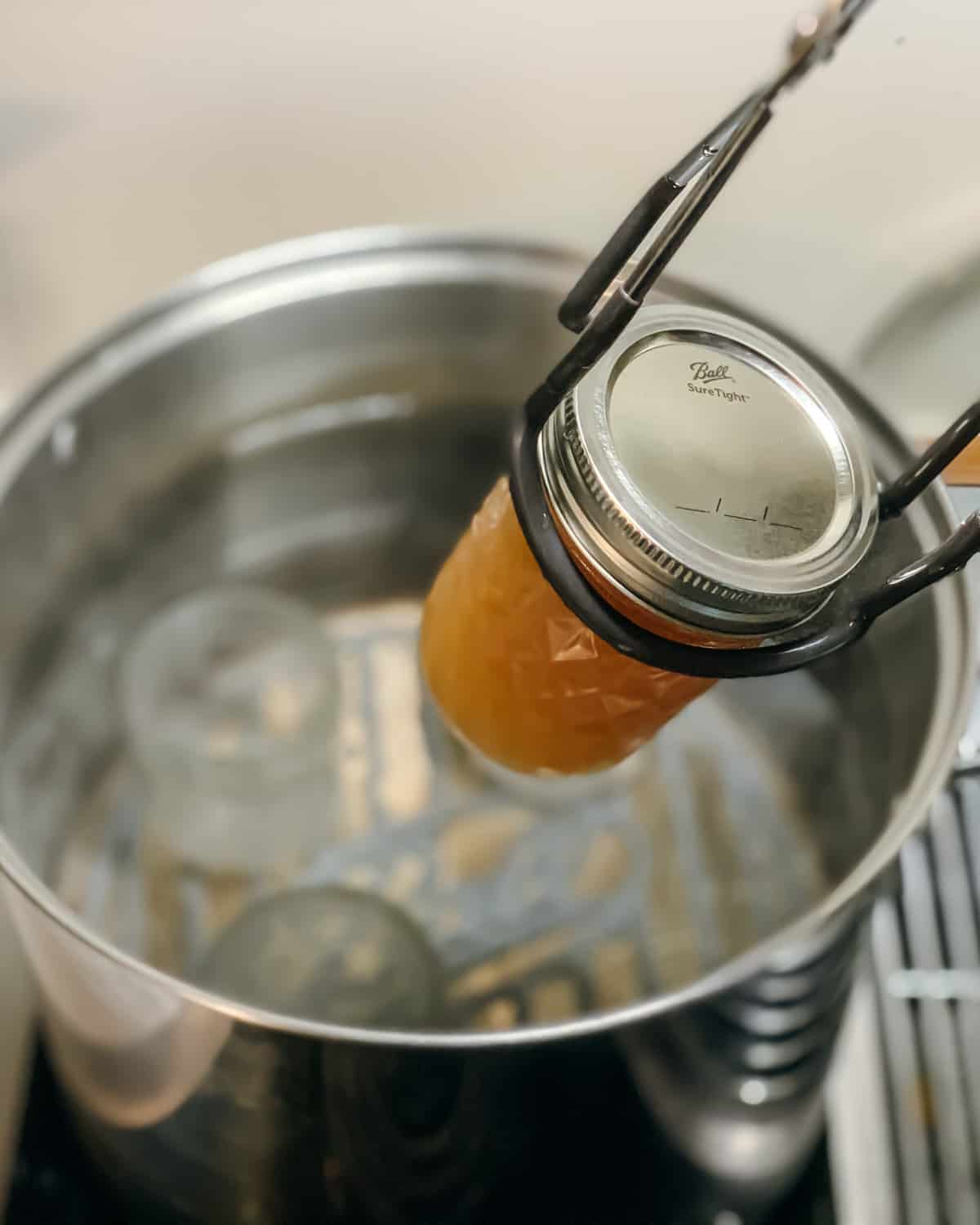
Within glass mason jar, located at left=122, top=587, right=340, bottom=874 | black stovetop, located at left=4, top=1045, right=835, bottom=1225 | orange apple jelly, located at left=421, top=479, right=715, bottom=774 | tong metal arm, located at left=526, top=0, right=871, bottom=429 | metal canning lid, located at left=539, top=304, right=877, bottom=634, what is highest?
tong metal arm, located at left=526, top=0, right=871, bottom=429

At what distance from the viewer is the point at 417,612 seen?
625 mm

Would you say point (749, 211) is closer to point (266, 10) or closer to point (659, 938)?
point (266, 10)

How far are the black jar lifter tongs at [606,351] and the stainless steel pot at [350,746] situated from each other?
22 millimetres

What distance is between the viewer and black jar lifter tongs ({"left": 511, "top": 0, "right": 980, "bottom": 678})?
222 millimetres

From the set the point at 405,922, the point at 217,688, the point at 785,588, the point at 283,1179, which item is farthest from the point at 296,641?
the point at 785,588

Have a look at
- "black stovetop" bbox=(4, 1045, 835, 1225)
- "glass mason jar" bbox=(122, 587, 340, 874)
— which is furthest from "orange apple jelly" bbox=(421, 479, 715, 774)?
"glass mason jar" bbox=(122, 587, 340, 874)

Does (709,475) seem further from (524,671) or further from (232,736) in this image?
(232,736)

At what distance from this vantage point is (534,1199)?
0.38m

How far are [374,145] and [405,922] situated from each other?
1.17 ft

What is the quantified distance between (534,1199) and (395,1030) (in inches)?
4.7

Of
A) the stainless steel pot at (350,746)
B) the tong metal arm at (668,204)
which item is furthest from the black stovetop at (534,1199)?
the tong metal arm at (668,204)

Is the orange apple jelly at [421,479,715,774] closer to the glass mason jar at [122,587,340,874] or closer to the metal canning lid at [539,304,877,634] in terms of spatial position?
the metal canning lid at [539,304,877,634]

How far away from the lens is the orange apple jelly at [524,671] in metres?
0.28

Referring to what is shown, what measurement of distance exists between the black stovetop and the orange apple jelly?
0.16 m
